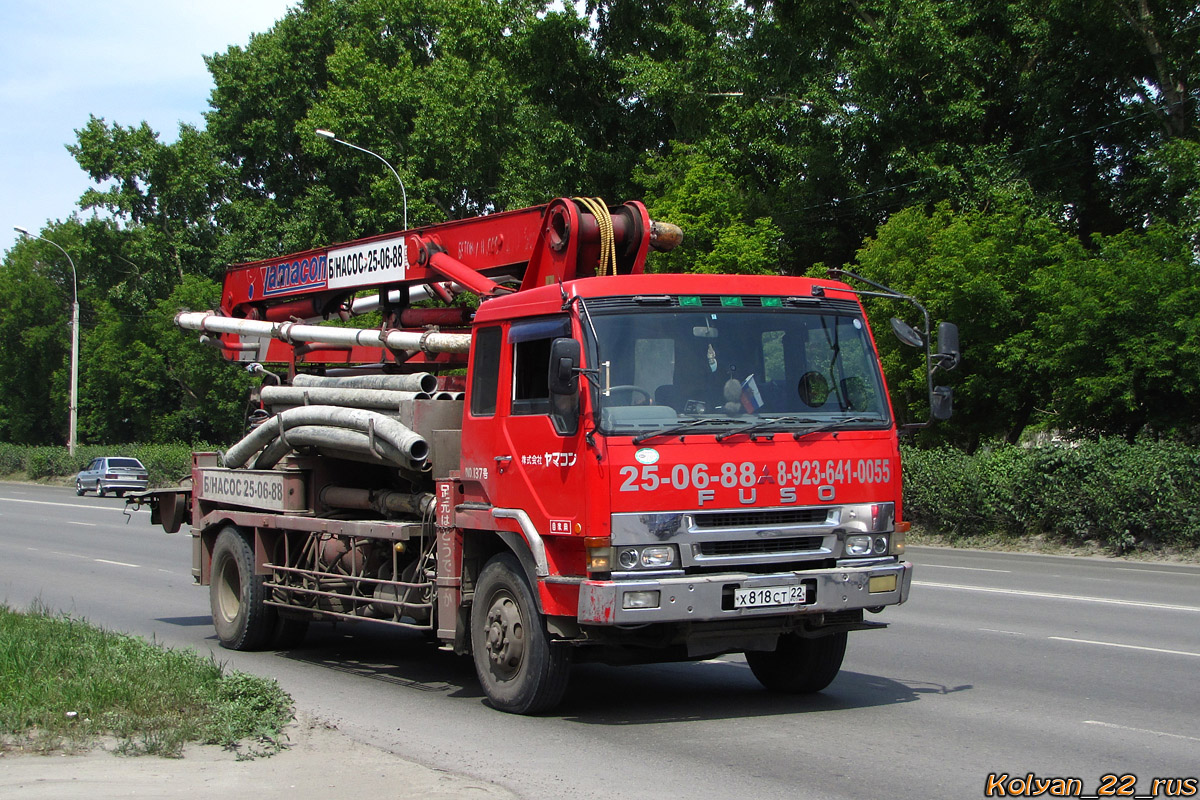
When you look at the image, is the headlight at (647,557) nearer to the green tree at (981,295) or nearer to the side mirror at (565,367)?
the side mirror at (565,367)

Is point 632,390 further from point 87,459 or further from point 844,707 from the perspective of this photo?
point 87,459

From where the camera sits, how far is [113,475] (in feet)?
143

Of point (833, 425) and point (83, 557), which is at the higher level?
point (833, 425)

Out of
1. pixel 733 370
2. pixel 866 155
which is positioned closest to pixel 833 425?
pixel 733 370

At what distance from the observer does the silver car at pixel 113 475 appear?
43.4 m

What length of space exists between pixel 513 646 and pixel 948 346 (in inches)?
133

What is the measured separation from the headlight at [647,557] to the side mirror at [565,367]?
0.99m

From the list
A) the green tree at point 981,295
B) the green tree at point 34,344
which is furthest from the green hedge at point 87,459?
the green tree at point 981,295

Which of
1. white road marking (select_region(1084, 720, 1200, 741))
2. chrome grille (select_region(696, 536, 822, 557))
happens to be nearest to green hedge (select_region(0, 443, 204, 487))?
chrome grille (select_region(696, 536, 822, 557))

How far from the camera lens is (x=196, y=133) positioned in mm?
57250

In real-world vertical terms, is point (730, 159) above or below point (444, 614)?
above

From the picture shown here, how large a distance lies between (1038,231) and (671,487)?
71.2 feet

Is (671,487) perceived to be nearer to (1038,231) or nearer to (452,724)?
(452,724)

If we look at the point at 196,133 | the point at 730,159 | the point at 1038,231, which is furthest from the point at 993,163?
the point at 196,133
